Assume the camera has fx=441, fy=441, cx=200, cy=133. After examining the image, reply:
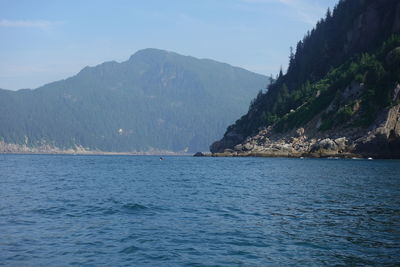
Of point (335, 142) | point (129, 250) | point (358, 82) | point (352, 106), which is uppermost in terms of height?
point (358, 82)

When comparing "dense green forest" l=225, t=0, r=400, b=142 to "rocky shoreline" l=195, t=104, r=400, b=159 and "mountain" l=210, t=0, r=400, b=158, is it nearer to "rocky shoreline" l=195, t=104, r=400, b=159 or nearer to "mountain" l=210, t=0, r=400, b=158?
"mountain" l=210, t=0, r=400, b=158

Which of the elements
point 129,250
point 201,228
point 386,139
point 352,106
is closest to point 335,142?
point 352,106

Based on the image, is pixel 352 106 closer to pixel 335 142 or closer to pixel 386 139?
pixel 335 142

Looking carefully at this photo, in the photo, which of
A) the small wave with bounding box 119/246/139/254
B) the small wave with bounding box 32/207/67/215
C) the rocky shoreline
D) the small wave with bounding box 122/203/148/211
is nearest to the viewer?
the small wave with bounding box 119/246/139/254

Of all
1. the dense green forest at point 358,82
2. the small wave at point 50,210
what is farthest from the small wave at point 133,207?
the dense green forest at point 358,82

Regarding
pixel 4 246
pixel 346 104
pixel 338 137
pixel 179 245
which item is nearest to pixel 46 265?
pixel 4 246

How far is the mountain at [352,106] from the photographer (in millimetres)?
129150

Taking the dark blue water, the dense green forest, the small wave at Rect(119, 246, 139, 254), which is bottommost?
the small wave at Rect(119, 246, 139, 254)

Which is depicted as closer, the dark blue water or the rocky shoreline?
the dark blue water

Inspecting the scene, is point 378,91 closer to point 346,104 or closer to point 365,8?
point 346,104

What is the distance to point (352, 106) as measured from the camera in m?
144

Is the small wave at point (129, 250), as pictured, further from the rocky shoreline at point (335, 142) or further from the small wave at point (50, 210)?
the rocky shoreline at point (335, 142)

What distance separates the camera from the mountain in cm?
A: 12915

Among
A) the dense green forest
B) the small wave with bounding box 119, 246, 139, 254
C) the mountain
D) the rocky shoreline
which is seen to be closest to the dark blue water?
the small wave with bounding box 119, 246, 139, 254
